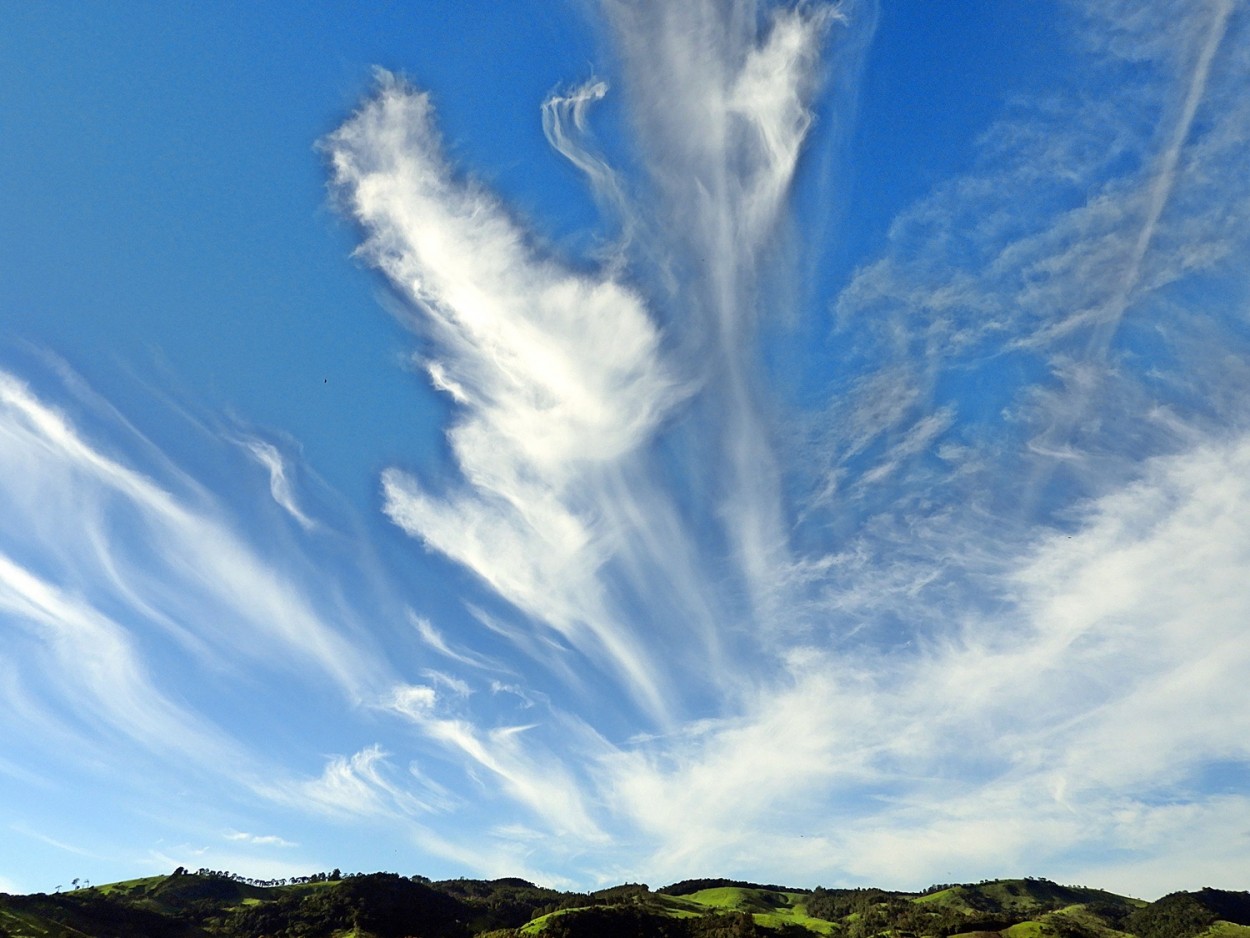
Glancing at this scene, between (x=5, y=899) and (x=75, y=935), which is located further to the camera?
(x=5, y=899)

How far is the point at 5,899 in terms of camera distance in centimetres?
19788

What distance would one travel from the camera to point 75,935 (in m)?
178

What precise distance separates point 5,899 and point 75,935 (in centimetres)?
4007
